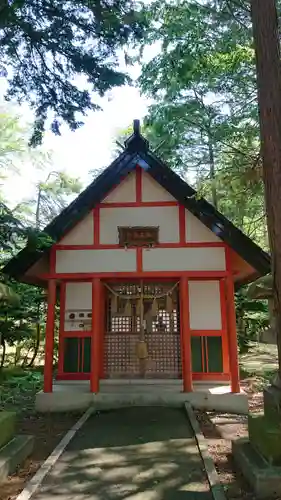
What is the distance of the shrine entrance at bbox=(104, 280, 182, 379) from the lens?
29.8 ft

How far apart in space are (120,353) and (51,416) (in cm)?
234

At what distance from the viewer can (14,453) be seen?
4.55 m

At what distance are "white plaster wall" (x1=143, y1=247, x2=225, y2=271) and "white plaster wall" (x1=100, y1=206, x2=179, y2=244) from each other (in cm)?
33

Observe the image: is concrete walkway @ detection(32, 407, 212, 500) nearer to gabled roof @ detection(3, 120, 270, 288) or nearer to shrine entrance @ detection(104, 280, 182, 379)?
shrine entrance @ detection(104, 280, 182, 379)

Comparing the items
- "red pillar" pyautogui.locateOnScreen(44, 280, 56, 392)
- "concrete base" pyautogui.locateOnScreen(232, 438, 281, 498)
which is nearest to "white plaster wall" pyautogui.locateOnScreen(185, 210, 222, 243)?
"red pillar" pyautogui.locateOnScreen(44, 280, 56, 392)

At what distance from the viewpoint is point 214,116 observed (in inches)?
400

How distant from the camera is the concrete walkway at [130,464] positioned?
3.97 metres

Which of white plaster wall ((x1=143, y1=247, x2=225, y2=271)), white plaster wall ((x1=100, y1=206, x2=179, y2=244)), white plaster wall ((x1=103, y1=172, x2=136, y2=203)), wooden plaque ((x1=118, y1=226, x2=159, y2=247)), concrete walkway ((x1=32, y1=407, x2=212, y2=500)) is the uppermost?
white plaster wall ((x1=103, y1=172, x2=136, y2=203))

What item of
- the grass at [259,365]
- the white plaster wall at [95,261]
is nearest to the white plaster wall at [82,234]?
the white plaster wall at [95,261]

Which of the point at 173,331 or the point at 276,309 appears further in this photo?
the point at 173,331

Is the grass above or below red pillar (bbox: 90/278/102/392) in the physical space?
below

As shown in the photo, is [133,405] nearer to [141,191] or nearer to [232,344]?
[232,344]

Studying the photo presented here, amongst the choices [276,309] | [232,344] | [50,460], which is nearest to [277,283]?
[276,309]

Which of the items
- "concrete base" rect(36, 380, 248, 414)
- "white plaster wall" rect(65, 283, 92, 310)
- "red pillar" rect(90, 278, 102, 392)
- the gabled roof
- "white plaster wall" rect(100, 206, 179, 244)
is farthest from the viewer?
"white plaster wall" rect(65, 283, 92, 310)
